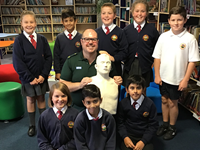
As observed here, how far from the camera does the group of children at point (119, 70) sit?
164 cm

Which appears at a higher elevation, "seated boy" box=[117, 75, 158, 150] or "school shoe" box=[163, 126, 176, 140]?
"seated boy" box=[117, 75, 158, 150]

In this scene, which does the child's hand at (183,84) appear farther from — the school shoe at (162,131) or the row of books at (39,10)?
the row of books at (39,10)

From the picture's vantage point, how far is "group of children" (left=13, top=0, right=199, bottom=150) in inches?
64.6

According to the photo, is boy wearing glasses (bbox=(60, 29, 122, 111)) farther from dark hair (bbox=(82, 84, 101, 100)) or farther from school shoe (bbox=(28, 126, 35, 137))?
school shoe (bbox=(28, 126, 35, 137))

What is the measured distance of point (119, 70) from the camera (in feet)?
7.63

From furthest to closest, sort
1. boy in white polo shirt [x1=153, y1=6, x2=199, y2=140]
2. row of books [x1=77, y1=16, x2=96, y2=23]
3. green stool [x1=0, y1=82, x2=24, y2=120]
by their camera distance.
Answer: row of books [x1=77, y1=16, x2=96, y2=23], green stool [x1=0, y1=82, x2=24, y2=120], boy in white polo shirt [x1=153, y1=6, x2=199, y2=140]

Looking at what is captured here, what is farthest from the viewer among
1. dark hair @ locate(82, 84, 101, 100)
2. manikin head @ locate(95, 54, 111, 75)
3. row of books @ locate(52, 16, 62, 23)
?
row of books @ locate(52, 16, 62, 23)

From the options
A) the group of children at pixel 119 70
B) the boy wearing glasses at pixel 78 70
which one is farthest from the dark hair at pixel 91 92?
the boy wearing glasses at pixel 78 70

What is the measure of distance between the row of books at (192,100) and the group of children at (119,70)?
1.74ft

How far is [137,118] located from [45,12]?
561 cm

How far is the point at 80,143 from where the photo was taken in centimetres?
162

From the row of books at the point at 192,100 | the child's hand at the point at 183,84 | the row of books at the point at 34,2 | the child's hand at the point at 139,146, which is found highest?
the row of books at the point at 34,2

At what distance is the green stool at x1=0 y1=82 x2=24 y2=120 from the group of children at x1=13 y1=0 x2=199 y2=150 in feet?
1.25

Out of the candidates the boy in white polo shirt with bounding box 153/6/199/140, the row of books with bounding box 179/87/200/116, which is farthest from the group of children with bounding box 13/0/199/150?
the row of books with bounding box 179/87/200/116
